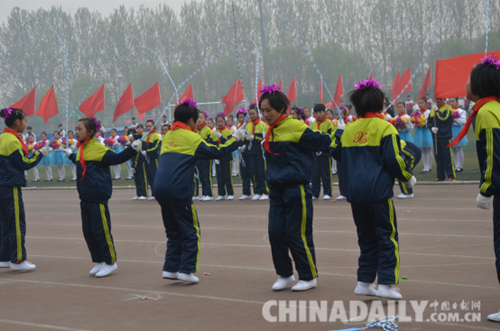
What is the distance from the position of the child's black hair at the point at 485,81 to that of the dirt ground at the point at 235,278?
1721 millimetres

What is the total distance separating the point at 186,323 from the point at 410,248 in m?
3.69

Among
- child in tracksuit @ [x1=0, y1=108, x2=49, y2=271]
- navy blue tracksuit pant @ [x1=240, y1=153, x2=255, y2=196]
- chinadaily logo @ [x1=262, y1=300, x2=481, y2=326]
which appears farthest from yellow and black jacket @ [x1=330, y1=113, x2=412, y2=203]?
navy blue tracksuit pant @ [x1=240, y1=153, x2=255, y2=196]

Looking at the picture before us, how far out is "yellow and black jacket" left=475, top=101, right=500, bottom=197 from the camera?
176 inches

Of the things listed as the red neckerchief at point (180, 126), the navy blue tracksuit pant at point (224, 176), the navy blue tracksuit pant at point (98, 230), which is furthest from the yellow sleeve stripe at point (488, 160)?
the navy blue tracksuit pant at point (224, 176)

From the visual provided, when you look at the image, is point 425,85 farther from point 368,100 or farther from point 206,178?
point 368,100

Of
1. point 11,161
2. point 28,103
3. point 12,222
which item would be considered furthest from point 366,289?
point 28,103

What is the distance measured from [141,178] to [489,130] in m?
13.2

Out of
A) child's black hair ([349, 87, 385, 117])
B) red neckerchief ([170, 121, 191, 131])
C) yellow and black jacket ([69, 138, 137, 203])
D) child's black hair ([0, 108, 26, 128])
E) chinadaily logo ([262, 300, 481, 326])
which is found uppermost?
child's black hair ([0, 108, 26, 128])

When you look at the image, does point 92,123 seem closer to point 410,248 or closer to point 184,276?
point 184,276

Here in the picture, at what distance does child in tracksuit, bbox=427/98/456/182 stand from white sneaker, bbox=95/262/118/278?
391 inches

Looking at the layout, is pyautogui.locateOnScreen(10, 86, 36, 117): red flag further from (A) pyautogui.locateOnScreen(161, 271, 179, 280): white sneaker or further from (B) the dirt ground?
(A) pyautogui.locateOnScreen(161, 271, 179, 280): white sneaker

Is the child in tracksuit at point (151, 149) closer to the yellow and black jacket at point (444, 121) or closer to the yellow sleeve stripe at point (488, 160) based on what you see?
the yellow and black jacket at point (444, 121)

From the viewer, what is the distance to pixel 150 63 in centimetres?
6344

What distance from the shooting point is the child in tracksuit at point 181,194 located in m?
6.51
